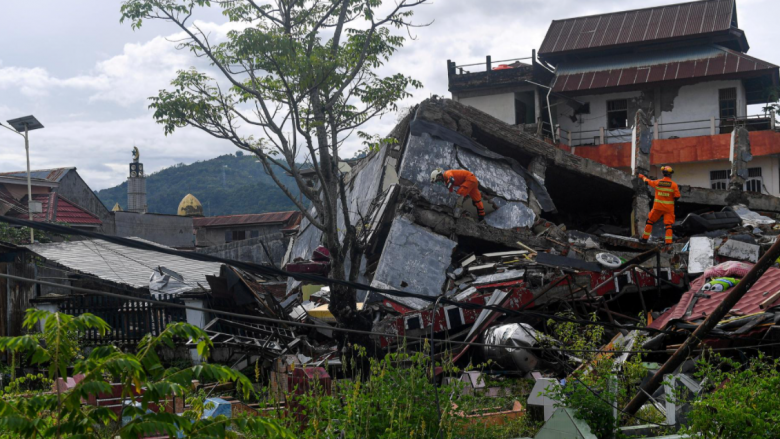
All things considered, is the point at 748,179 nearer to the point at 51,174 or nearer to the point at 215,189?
the point at 51,174

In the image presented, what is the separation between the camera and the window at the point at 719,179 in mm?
24344

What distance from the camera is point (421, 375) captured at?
4.84 meters

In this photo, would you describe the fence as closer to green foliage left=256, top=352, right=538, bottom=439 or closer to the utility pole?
green foliage left=256, top=352, right=538, bottom=439

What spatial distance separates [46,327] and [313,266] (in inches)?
424

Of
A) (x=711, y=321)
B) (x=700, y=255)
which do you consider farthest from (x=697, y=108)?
(x=711, y=321)

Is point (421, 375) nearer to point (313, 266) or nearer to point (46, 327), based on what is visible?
point (46, 327)

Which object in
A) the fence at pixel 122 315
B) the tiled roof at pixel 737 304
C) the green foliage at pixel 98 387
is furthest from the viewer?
the fence at pixel 122 315

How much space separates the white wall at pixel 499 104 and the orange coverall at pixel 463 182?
14675 millimetres

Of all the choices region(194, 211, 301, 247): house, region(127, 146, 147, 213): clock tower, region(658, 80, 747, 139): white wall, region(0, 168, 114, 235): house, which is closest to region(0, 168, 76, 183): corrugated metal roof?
region(0, 168, 114, 235): house

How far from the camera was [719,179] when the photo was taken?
80.5 feet

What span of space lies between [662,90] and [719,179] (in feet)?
13.5

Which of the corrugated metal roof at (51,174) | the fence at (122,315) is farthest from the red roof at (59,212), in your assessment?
the fence at (122,315)

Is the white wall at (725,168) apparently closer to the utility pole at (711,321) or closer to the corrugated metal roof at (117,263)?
the corrugated metal roof at (117,263)

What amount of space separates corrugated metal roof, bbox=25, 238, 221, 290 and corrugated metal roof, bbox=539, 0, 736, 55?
59.5 feet
